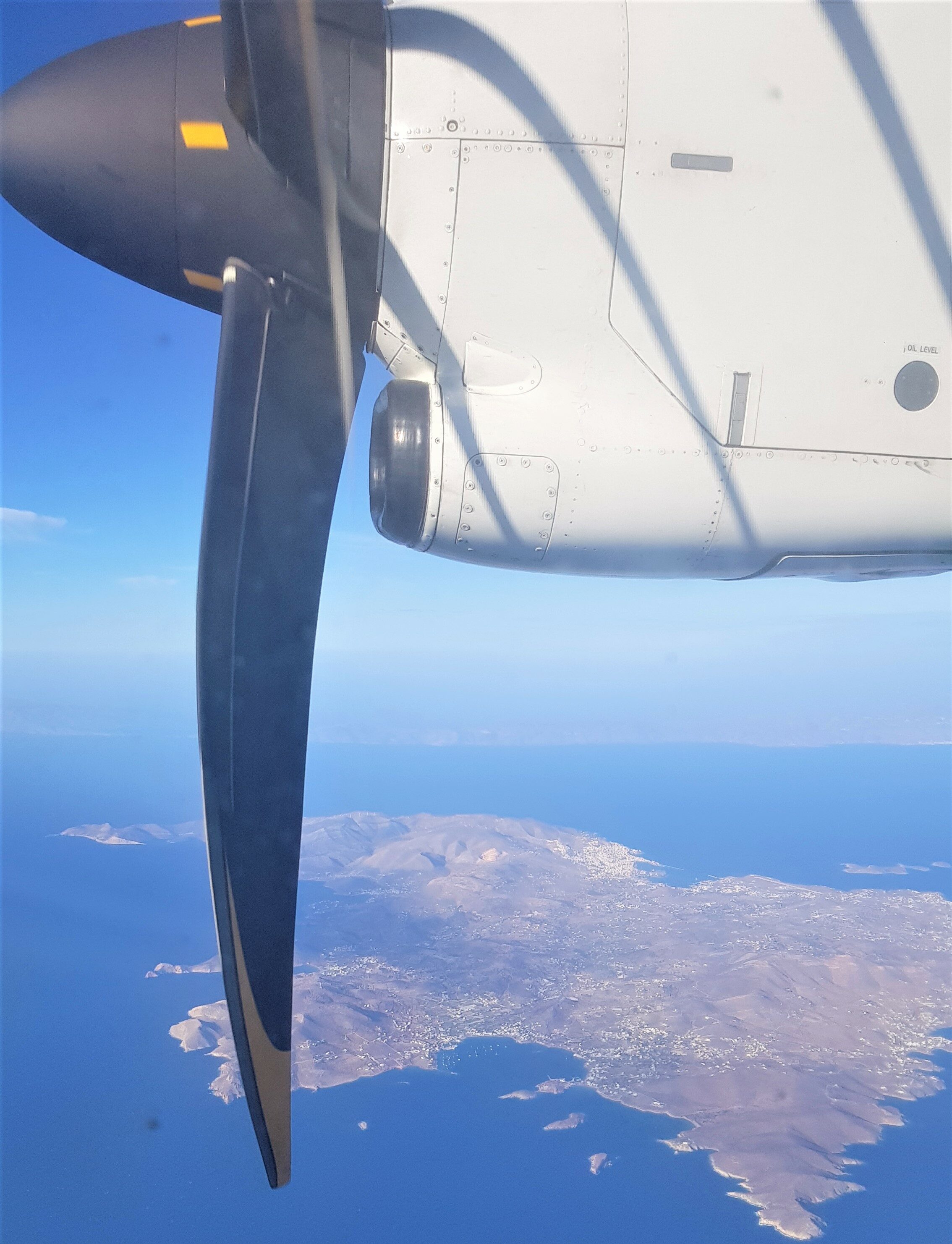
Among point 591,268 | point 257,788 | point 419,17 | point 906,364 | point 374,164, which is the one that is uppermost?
point 419,17

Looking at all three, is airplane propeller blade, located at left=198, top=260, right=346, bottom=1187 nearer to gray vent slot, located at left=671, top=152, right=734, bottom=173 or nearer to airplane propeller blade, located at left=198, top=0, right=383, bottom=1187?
airplane propeller blade, located at left=198, top=0, right=383, bottom=1187

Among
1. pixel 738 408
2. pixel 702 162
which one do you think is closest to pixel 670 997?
pixel 738 408

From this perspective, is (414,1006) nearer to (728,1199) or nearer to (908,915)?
(728,1199)

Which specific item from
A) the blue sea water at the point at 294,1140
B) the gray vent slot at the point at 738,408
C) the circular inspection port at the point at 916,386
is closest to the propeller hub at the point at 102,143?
the gray vent slot at the point at 738,408

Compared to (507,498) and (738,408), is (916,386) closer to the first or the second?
(738,408)

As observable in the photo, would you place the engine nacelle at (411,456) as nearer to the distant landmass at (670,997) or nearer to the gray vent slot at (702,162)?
the gray vent slot at (702,162)

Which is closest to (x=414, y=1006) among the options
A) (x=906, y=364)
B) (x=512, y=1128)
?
(x=512, y=1128)
